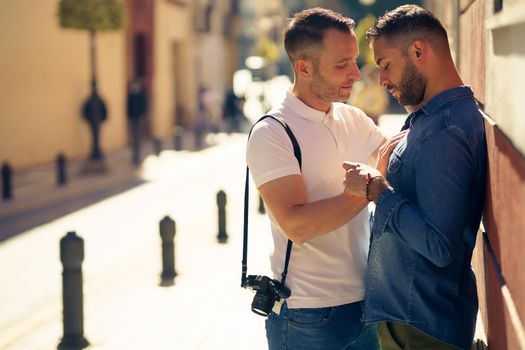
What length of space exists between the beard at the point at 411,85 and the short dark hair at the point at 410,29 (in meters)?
0.08

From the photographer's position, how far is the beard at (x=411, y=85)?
309 cm

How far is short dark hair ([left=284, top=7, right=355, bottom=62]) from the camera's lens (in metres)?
3.43

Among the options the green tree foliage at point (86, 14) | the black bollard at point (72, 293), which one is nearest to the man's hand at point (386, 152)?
the black bollard at point (72, 293)

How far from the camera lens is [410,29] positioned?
306cm

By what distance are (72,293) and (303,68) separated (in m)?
3.93

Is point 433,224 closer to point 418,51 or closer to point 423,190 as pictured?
point 423,190

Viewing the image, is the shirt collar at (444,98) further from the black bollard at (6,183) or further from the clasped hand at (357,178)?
the black bollard at (6,183)

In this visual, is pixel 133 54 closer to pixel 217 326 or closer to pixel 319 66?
pixel 217 326

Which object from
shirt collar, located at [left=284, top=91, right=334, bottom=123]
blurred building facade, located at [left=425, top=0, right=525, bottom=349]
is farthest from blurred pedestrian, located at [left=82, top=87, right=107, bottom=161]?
blurred building facade, located at [left=425, top=0, right=525, bottom=349]

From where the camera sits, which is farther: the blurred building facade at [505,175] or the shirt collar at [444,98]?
the shirt collar at [444,98]

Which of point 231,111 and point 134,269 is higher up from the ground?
point 231,111

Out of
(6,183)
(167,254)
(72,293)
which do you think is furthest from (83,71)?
(72,293)

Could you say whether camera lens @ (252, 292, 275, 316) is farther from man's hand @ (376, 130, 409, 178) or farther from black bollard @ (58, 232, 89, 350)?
black bollard @ (58, 232, 89, 350)

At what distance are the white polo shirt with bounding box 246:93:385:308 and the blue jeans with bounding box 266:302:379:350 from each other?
0.04m
